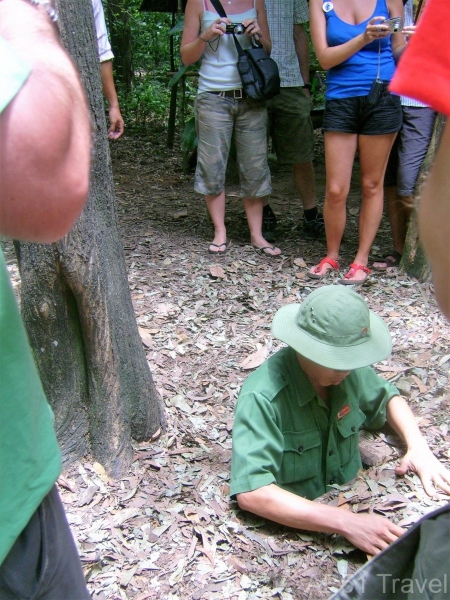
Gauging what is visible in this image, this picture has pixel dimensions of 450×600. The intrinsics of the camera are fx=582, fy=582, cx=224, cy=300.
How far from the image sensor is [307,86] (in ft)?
17.5

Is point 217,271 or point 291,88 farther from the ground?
point 291,88

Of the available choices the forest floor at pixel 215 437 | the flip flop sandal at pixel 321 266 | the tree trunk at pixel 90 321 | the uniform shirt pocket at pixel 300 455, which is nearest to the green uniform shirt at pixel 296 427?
the uniform shirt pocket at pixel 300 455

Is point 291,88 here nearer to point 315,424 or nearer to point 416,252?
point 416,252

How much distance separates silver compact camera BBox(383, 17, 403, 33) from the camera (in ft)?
12.3

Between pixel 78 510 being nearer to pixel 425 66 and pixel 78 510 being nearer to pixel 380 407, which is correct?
pixel 380 407

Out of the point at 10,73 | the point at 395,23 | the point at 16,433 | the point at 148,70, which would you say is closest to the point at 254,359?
the point at 395,23

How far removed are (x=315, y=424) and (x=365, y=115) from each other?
2404mm

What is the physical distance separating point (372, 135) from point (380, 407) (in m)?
2.08

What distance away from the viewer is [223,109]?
15.0ft

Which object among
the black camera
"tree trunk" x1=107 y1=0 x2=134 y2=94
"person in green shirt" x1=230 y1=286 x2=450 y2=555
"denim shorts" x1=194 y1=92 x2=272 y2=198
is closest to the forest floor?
"person in green shirt" x1=230 y1=286 x2=450 y2=555

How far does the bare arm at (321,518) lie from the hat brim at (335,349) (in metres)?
0.53

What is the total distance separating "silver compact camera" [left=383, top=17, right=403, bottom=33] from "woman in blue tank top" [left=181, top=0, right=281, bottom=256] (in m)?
1.04

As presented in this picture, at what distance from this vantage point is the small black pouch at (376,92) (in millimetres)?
3898

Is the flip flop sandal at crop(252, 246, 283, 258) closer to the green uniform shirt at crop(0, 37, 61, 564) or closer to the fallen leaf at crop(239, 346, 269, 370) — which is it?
the fallen leaf at crop(239, 346, 269, 370)
